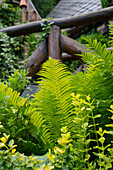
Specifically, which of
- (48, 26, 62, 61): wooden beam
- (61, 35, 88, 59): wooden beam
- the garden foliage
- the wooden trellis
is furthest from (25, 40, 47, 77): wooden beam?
the garden foliage

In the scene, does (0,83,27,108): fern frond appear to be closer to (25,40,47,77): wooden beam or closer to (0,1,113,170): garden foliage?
(0,1,113,170): garden foliage

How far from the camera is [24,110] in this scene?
592 mm

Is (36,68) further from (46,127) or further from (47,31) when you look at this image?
(46,127)

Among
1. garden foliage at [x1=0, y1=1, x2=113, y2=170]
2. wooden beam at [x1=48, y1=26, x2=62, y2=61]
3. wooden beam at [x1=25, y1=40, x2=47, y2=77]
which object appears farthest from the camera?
wooden beam at [x1=25, y1=40, x2=47, y2=77]

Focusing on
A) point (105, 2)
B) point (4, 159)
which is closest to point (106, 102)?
point (4, 159)

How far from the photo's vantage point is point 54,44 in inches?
114

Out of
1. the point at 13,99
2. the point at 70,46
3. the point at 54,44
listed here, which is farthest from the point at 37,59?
the point at 13,99

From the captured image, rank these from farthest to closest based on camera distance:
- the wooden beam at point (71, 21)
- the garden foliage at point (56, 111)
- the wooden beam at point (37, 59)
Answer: the wooden beam at point (71, 21)
the wooden beam at point (37, 59)
the garden foliage at point (56, 111)

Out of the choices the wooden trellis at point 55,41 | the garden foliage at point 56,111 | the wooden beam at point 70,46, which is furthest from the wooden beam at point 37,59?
the garden foliage at point 56,111

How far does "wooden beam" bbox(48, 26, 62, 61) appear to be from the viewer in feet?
9.36

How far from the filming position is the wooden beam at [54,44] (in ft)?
9.36

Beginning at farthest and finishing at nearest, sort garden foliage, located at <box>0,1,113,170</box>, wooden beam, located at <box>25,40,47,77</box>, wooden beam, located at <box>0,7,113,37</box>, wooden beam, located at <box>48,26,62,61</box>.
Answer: wooden beam, located at <box>0,7,113,37</box>, wooden beam, located at <box>25,40,47,77</box>, wooden beam, located at <box>48,26,62,61</box>, garden foliage, located at <box>0,1,113,170</box>

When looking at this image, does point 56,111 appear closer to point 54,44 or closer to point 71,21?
point 54,44

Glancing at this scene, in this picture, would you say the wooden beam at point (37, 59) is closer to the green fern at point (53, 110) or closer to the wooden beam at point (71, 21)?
the wooden beam at point (71, 21)
